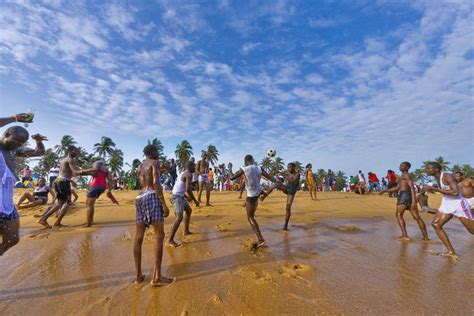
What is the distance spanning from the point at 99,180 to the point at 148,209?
4.60m

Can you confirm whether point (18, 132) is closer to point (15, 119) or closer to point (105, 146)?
point (15, 119)

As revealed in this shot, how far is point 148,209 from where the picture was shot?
3824 mm

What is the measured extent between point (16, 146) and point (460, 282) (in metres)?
6.24

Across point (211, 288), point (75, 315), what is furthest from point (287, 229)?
point (75, 315)

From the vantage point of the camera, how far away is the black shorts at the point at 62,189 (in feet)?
24.1

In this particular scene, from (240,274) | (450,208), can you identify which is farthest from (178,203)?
(450,208)

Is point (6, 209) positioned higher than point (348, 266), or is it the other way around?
point (6, 209)

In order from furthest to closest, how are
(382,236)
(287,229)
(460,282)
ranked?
(287,229)
(382,236)
(460,282)

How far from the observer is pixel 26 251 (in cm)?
527

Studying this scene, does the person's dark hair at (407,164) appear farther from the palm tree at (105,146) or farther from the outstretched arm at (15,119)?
the palm tree at (105,146)

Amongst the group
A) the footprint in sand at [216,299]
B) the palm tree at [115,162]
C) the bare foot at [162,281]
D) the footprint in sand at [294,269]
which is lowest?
the footprint in sand at [216,299]

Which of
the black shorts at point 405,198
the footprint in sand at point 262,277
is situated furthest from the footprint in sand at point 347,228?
the footprint in sand at point 262,277

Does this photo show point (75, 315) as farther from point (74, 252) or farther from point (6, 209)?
point (74, 252)

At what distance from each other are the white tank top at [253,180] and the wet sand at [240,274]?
1.12 metres
